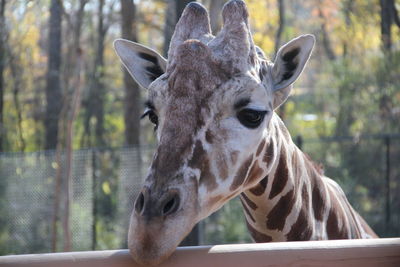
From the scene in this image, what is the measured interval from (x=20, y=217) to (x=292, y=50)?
635 cm

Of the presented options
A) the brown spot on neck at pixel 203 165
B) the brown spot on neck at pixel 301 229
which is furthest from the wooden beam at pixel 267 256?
the brown spot on neck at pixel 301 229

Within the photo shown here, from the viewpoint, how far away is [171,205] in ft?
7.29

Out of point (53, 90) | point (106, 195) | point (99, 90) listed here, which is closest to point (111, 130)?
point (99, 90)

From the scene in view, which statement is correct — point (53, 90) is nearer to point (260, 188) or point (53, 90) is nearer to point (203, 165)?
point (260, 188)

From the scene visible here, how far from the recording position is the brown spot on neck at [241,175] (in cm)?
266

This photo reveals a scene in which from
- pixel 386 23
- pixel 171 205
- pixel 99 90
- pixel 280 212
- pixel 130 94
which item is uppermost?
pixel 386 23

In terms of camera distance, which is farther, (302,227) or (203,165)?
(302,227)

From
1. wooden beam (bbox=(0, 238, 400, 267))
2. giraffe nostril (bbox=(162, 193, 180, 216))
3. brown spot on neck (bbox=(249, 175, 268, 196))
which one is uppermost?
giraffe nostril (bbox=(162, 193, 180, 216))

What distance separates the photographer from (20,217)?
27.9ft

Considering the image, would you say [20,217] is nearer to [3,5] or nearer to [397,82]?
[3,5]

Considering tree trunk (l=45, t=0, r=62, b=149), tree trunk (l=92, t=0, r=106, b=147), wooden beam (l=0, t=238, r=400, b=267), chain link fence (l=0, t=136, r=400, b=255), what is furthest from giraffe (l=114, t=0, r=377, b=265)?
tree trunk (l=92, t=0, r=106, b=147)

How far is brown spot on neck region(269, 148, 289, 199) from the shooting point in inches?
127

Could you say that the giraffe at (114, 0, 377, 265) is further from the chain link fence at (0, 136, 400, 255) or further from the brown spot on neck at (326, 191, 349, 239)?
the chain link fence at (0, 136, 400, 255)

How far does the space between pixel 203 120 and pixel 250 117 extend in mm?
303
